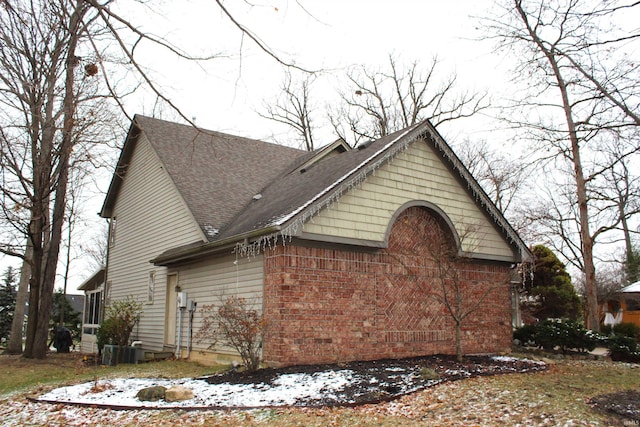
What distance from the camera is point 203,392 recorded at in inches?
353

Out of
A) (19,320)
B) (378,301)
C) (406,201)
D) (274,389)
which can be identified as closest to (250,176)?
(406,201)

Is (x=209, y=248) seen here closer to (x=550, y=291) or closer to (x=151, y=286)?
(x=151, y=286)

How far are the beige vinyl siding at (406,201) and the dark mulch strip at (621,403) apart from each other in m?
5.39

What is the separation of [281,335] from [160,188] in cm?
809

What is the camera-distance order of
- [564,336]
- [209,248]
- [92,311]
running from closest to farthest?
[209,248] → [564,336] → [92,311]

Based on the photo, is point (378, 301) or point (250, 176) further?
point (250, 176)

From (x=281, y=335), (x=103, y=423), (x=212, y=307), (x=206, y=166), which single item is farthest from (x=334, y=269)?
(x=206, y=166)

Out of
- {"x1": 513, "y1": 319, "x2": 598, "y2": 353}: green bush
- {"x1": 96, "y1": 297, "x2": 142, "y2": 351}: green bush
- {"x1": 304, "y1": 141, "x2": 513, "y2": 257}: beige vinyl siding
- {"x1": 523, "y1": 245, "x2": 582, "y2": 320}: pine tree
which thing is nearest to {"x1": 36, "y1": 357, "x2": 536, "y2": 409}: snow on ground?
{"x1": 304, "y1": 141, "x2": 513, "y2": 257}: beige vinyl siding

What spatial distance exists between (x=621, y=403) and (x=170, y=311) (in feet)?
37.6

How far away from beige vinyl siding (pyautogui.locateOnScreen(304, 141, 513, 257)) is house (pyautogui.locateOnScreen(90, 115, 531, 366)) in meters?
0.03

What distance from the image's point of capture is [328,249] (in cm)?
1177

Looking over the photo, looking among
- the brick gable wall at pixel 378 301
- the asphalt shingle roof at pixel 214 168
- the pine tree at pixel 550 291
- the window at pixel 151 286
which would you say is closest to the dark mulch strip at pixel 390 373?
the brick gable wall at pixel 378 301

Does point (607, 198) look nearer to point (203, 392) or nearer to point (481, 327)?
point (481, 327)

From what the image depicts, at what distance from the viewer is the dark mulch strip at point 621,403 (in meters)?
7.29
